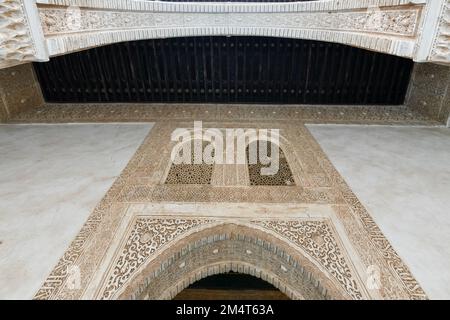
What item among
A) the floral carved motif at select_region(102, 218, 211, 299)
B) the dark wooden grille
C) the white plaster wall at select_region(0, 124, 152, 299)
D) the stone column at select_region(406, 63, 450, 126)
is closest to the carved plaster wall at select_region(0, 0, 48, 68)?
the white plaster wall at select_region(0, 124, 152, 299)

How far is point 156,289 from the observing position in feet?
4.89

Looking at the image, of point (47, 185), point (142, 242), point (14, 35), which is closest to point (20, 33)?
point (14, 35)

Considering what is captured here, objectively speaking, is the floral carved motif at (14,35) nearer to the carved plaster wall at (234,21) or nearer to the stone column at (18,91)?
the carved plaster wall at (234,21)

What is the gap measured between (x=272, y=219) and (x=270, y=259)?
0.82 feet

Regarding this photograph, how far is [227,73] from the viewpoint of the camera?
3496mm

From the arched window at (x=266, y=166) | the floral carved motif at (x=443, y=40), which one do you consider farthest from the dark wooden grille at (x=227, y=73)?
the floral carved motif at (x=443, y=40)

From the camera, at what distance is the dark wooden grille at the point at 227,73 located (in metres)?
3.31

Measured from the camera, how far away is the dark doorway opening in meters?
2.73

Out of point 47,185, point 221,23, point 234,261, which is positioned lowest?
point 234,261

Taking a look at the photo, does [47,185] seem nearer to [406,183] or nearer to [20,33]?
[20,33]

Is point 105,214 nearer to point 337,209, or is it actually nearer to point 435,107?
point 337,209

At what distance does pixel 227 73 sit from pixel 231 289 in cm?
269
